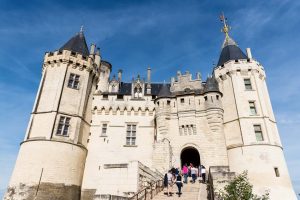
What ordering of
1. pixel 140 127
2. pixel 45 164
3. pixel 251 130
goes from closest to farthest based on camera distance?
pixel 45 164 → pixel 251 130 → pixel 140 127

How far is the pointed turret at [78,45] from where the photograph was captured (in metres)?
26.9

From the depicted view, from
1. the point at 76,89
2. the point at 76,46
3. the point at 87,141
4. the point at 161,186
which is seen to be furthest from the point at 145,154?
the point at 76,46

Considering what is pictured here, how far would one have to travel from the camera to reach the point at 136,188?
46.8 ft

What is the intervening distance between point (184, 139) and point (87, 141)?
33.4ft

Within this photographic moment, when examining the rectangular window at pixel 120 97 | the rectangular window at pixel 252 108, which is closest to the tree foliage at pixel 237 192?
the rectangular window at pixel 252 108

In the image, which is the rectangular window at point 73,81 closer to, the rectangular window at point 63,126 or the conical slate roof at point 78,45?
the conical slate roof at point 78,45

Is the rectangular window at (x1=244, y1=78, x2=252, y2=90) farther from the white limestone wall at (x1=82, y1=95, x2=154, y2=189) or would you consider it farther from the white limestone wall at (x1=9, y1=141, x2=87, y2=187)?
the white limestone wall at (x1=9, y1=141, x2=87, y2=187)

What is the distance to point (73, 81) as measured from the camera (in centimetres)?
2461

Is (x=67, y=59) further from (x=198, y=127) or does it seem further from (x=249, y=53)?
(x=249, y=53)

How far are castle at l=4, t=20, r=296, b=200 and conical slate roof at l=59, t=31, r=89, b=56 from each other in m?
0.12

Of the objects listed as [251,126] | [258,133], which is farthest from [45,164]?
[258,133]

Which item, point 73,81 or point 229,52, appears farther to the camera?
point 229,52

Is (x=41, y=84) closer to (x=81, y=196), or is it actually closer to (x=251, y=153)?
(x=81, y=196)

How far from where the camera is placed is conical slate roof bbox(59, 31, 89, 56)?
88.1ft
